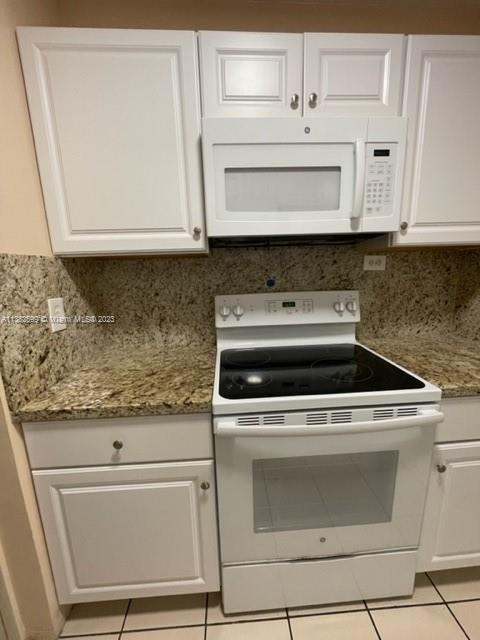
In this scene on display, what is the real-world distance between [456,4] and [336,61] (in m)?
0.80

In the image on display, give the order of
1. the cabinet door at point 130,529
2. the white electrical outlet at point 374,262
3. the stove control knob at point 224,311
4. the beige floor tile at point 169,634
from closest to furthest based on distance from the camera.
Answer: the cabinet door at point 130,529, the beige floor tile at point 169,634, the stove control knob at point 224,311, the white electrical outlet at point 374,262

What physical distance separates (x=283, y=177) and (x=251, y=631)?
1.68 meters

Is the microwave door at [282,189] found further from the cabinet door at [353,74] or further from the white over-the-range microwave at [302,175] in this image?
the cabinet door at [353,74]

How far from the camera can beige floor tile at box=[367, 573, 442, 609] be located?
1.15 m

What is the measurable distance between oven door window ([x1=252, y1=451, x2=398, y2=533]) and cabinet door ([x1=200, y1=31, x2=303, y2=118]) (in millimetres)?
1226

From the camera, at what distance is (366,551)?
1.07 meters

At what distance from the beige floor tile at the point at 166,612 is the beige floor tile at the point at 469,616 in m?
0.98

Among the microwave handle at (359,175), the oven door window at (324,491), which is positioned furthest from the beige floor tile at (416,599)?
the microwave handle at (359,175)

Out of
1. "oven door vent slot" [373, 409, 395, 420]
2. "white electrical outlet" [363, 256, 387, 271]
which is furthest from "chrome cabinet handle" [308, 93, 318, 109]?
"oven door vent slot" [373, 409, 395, 420]

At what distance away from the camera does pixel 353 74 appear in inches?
40.0

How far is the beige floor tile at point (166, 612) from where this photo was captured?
3.65ft

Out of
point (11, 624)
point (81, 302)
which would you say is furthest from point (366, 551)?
point (81, 302)

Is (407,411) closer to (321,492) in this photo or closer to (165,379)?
(321,492)

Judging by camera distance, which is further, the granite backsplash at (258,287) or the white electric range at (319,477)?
the granite backsplash at (258,287)
